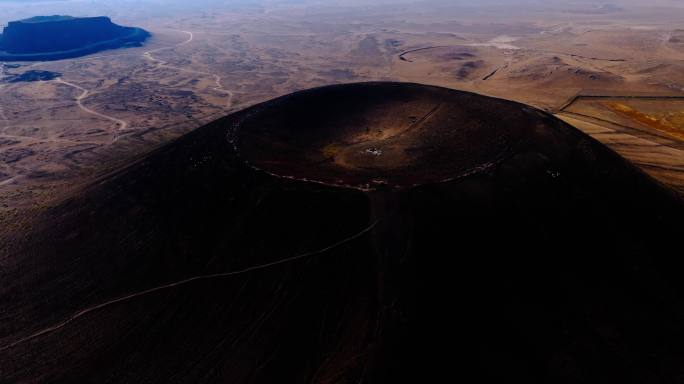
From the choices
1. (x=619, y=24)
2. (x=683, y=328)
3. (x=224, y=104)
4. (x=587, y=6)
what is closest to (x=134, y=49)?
(x=224, y=104)

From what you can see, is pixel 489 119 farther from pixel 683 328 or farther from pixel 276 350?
pixel 276 350

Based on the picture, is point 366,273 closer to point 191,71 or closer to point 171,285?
point 171,285

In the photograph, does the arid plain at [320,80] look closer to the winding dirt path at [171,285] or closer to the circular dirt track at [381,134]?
the winding dirt path at [171,285]

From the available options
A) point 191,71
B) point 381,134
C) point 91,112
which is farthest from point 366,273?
point 191,71

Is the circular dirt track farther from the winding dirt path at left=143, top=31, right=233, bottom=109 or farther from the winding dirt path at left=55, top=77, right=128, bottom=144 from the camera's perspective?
the winding dirt path at left=143, top=31, right=233, bottom=109

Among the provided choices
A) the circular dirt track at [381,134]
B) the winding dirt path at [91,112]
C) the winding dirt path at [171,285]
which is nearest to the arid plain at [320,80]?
the winding dirt path at [91,112]

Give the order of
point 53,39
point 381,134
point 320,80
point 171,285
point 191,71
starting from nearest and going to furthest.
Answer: point 171,285 < point 381,134 < point 320,80 < point 191,71 < point 53,39
